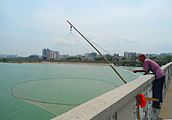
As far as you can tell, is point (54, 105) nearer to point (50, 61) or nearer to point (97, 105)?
point (50, 61)

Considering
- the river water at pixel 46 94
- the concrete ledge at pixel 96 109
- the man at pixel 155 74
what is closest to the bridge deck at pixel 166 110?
the man at pixel 155 74

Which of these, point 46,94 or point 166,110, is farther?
point 46,94

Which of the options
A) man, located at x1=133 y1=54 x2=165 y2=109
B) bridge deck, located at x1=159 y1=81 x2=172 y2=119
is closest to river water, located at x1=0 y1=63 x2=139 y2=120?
bridge deck, located at x1=159 y1=81 x2=172 y2=119

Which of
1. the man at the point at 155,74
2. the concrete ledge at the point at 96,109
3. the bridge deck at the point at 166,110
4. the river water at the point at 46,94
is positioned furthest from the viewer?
the river water at the point at 46,94

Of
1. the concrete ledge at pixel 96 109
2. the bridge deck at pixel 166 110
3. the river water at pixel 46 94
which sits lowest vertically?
the river water at pixel 46 94

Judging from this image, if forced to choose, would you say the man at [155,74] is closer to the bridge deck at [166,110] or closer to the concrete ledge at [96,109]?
the bridge deck at [166,110]

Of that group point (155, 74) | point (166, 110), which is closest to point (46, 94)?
point (166, 110)

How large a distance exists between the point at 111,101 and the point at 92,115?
478 mm

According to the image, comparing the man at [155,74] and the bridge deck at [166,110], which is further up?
the man at [155,74]

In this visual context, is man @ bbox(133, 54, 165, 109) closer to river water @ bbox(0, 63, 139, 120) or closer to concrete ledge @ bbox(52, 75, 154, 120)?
concrete ledge @ bbox(52, 75, 154, 120)

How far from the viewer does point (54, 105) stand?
531 inches

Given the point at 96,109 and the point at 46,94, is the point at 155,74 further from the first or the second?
the point at 46,94

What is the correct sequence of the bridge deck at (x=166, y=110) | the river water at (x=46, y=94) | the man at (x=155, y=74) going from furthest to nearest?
the river water at (x=46, y=94)
the man at (x=155, y=74)
the bridge deck at (x=166, y=110)

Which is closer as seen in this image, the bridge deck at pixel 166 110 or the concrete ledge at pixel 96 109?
the concrete ledge at pixel 96 109
